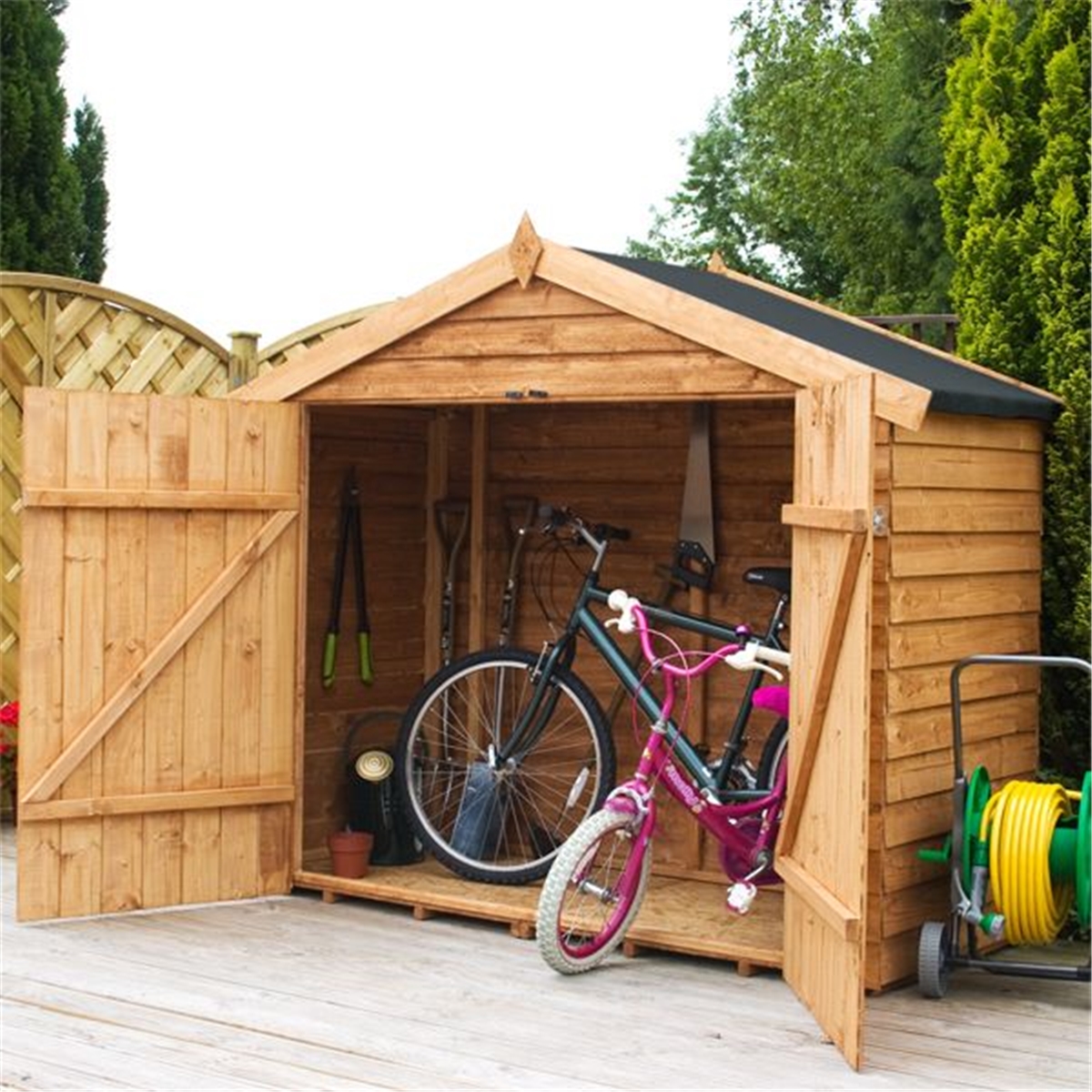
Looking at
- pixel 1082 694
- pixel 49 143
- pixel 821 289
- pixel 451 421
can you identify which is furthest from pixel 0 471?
pixel 821 289

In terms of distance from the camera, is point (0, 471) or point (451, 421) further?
point (0, 471)

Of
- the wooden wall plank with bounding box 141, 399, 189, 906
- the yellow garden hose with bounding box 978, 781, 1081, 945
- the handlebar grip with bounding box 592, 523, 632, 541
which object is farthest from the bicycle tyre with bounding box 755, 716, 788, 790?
the wooden wall plank with bounding box 141, 399, 189, 906

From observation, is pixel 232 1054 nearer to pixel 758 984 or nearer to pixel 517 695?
pixel 758 984

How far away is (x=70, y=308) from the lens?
8.08m

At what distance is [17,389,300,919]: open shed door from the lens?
609 centimetres

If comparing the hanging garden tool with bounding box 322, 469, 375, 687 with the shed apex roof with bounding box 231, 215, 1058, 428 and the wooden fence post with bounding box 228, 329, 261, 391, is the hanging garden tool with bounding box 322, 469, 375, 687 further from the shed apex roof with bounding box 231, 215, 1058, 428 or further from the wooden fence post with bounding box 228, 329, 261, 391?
the wooden fence post with bounding box 228, 329, 261, 391

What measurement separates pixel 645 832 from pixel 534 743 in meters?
0.96

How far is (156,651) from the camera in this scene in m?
6.22

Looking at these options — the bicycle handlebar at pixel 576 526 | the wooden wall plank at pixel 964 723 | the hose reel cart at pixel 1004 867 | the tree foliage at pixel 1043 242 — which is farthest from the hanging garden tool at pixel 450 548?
the hose reel cart at pixel 1004 867

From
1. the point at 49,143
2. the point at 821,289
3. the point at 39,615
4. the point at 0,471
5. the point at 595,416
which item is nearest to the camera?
the point at 39,615

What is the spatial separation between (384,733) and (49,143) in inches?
334

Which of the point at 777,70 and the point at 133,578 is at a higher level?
the point at 777,70

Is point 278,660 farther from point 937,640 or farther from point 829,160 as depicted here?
point 829,160

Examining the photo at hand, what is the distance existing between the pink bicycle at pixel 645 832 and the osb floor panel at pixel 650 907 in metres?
0.13
